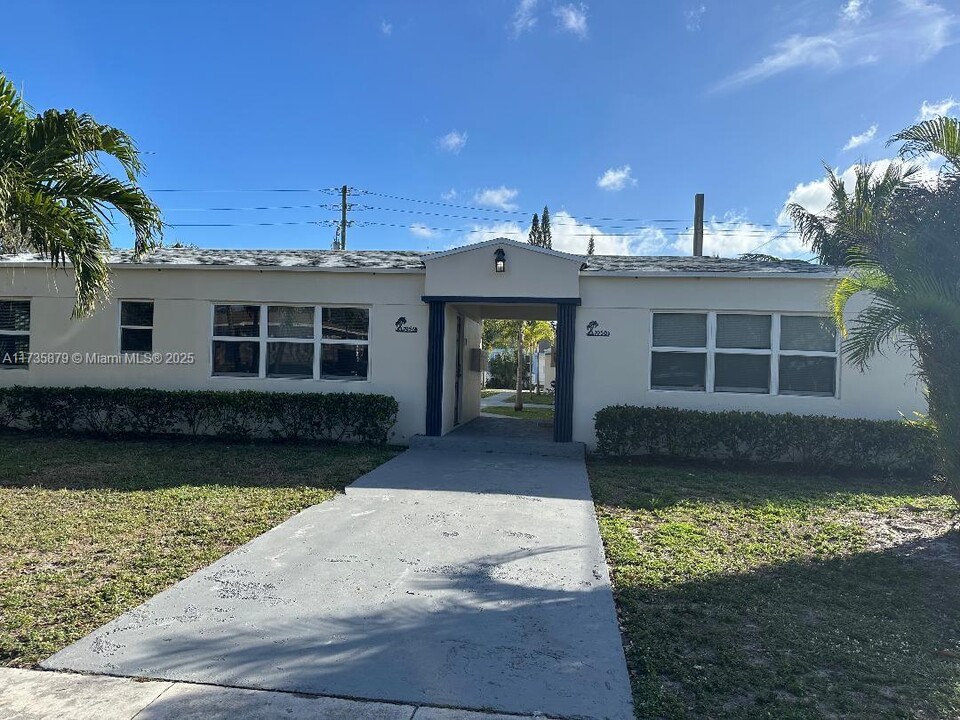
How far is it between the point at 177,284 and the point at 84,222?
4016mm

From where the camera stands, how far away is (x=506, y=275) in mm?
10461

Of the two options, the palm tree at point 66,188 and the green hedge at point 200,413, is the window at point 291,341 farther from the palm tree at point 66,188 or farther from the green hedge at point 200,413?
the palm tree at point 66,188

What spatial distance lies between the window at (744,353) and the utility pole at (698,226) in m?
11.2

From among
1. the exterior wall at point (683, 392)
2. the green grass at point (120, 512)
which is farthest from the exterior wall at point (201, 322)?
the exterior wall at point (683, 392)

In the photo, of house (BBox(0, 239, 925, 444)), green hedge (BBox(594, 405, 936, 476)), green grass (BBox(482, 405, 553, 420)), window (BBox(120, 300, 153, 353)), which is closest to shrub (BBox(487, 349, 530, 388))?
green grass (BBox(482, 405, 553, 420))

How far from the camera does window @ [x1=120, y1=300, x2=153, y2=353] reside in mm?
11383

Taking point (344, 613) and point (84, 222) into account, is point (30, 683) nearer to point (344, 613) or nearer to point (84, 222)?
point (344, 613)

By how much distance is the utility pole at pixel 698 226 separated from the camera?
20688 mm

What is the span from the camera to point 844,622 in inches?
153

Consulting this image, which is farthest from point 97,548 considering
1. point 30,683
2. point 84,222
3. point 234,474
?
point 84,222

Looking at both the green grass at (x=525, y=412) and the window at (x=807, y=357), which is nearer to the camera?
the window at (x=807, y=357)

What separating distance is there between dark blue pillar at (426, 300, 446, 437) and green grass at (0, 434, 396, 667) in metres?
1.08

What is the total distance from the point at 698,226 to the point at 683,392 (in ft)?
41.4

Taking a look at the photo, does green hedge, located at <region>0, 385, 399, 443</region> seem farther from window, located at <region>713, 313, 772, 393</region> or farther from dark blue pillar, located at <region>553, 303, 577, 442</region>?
window, located at <region>713, 313, 772, 393</region>
